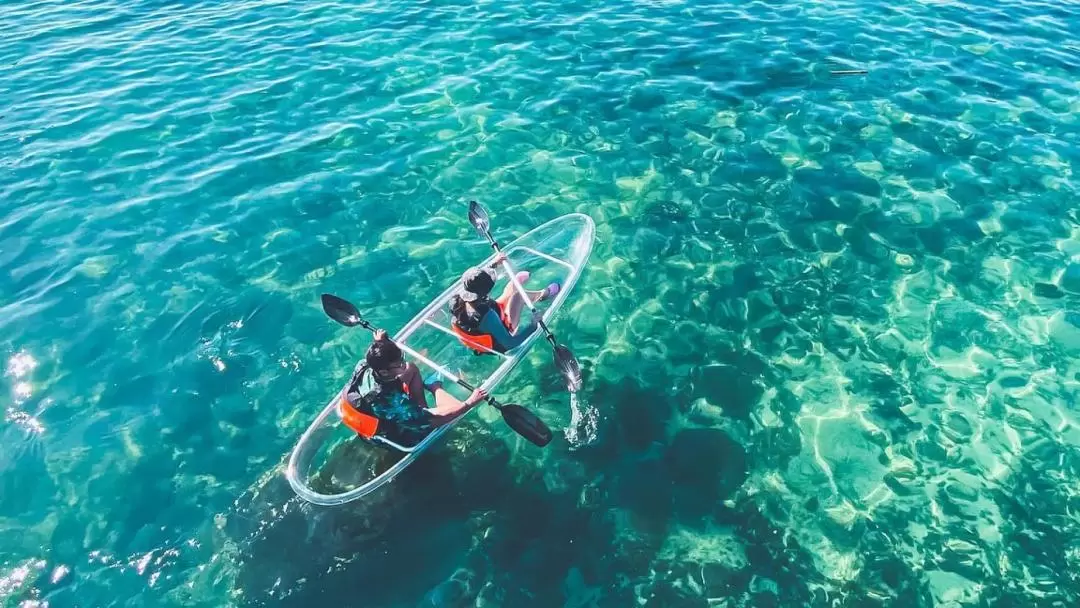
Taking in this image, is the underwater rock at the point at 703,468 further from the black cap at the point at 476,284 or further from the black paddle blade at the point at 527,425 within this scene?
the black cap at the point at 476,284

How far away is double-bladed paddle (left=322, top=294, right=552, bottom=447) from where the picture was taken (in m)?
9.78

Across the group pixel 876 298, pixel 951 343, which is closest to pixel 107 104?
pixel 876 298

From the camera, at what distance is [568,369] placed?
10.8 meters

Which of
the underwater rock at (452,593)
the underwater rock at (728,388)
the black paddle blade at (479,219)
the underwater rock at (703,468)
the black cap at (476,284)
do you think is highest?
the black cap at (476,284)

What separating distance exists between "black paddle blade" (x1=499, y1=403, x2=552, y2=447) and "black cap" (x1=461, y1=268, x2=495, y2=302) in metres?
2.04

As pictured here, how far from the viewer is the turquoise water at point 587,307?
935 centimetres

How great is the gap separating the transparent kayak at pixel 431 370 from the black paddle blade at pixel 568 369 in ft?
3.14

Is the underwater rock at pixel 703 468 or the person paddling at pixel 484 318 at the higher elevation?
the person paddling at pixel 484 318

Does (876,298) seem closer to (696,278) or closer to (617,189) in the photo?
(696,278)

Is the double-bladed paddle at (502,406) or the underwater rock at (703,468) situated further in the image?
the underwater rock at (703,468)

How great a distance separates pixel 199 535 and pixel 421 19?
2148cm

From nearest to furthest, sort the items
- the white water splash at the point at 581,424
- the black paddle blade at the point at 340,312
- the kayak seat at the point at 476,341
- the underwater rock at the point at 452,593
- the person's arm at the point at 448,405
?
the underwater rock at the point at 452,593 < the person's arm at the point at 448,405 < the white water splash at the point at 581,424 < the kayak seat at the point at 476,341 < the black paddle blade at the point at 340,312

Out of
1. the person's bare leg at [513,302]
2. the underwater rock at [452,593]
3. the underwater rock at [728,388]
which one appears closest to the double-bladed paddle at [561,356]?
the person's bare leg at [513,302]

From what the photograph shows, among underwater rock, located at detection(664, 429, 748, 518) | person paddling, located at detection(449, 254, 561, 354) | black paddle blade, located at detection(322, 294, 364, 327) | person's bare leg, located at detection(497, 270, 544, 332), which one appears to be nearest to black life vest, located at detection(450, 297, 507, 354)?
person paddling, located at detection(449, 254, 561, 354)
